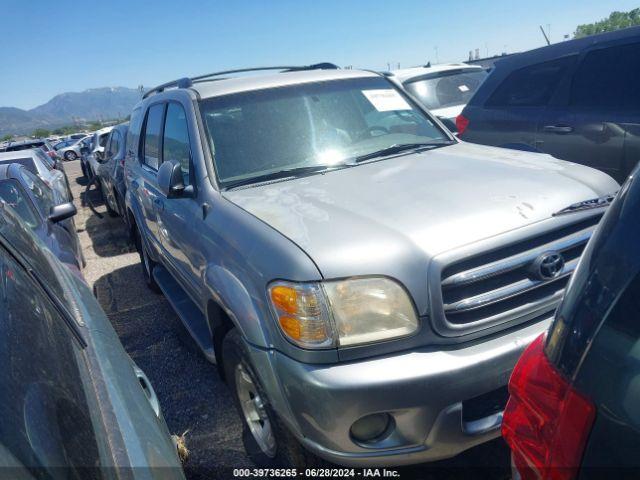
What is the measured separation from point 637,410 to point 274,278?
1327mm

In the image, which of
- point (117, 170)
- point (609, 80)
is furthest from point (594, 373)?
point (117, 170)

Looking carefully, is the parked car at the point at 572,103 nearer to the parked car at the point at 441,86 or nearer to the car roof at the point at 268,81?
→ the car roof at the point at 268,81

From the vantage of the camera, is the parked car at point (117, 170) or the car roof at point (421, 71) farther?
the car roof at point (421, 71)

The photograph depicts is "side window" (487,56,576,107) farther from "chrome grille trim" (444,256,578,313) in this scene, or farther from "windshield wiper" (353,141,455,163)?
"chrome grille trim" (444,256,578,313)

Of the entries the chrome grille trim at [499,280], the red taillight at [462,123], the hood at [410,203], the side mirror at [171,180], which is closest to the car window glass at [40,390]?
the hood at [410,203]

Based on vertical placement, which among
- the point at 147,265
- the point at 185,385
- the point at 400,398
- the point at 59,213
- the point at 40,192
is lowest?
the point at 185,385

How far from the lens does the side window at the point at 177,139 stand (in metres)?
3.22

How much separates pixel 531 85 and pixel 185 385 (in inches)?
164

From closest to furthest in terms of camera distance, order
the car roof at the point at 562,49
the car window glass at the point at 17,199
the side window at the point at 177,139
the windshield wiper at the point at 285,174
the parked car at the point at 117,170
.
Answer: the windshield wiper at the point at 285,174, the side window at the point at 177,139, the car roof at the point at 562,49, the car window glass at the point at 17,199, the parked car at the point at 117,170

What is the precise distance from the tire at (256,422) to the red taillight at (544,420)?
117 cm

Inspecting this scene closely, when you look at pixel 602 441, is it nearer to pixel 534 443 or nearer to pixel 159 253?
pixel 534 443

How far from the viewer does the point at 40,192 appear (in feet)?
18.5

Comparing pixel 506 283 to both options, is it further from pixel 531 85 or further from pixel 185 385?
pixel 531 85

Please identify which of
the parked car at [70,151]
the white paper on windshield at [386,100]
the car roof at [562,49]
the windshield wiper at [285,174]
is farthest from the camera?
the parked car at [70,151]
